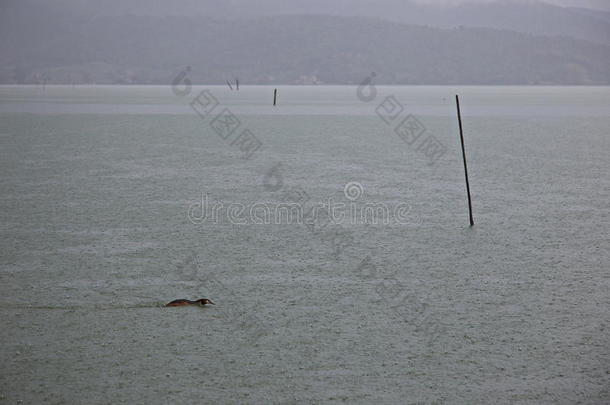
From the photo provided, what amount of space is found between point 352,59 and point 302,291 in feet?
533

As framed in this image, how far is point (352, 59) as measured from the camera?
16288 cm

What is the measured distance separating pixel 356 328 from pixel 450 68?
542ft

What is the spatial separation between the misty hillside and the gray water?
149838 millimetres

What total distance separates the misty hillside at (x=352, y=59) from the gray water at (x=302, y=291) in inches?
5899

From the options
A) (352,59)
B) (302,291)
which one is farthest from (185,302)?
(352,59)

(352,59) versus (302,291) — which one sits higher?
(352,59)

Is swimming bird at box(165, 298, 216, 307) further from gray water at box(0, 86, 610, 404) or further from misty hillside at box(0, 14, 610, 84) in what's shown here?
misty hillside at box(0, 14, 610, 84)

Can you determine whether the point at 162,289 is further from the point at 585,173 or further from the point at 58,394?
the point at 585,173

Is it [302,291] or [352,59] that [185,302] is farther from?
[352,59]

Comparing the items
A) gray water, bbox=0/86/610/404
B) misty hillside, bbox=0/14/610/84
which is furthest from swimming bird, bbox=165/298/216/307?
misty hillside, bbox=0/14/610/84

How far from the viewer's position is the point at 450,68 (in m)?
162

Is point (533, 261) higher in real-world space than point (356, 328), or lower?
higher

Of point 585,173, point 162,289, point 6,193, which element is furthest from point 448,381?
point 585,173

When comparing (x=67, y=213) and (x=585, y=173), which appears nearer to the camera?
(x=67, y=213)
